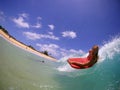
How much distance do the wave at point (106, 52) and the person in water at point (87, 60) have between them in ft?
0.16

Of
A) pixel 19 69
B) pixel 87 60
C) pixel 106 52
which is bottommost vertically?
pixel 19 69

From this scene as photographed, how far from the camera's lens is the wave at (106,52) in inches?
114

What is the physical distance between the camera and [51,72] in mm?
2877

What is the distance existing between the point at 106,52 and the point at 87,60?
24cm

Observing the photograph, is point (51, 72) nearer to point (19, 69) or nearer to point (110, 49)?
point (19, 69)

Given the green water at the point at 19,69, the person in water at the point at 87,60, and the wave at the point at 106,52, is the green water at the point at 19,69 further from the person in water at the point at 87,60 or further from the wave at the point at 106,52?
the person in water at the point at 87,60

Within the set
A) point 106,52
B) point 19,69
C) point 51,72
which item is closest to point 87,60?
point 106,52

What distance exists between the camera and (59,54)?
288 cm

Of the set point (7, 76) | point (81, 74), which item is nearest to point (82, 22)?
point (81, 74)

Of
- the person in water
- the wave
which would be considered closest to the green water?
the wave

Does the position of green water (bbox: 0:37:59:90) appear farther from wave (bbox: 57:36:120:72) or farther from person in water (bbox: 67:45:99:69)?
person in water (bbox: 67:45:99:69)

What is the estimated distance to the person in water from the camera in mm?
2926

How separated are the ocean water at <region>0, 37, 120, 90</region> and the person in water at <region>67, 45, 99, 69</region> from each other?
4 centimetres

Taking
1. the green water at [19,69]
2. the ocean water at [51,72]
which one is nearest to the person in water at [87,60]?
the ocean water at [51,72]
